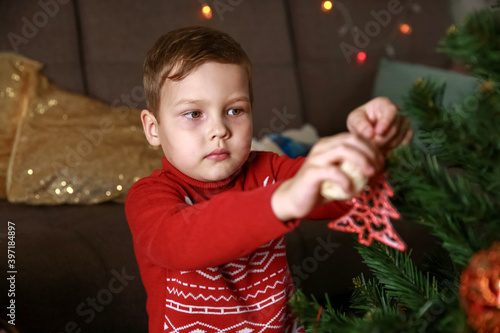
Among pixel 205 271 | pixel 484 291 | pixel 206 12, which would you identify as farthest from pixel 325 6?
pixel 484 291

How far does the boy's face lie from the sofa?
9.2 inches

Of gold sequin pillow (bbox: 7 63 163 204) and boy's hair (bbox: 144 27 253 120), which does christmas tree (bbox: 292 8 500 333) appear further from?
gold sequin pillow (bbox: 7 63 163 204)

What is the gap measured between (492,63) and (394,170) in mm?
129

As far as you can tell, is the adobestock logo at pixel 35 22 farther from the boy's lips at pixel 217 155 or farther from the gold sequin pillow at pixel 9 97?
the boy's lips at pixel 217 155

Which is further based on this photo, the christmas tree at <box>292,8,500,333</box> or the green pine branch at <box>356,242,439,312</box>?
the green pine branch at <box>356,242,439,312</box>

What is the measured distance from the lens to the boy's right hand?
46 cm

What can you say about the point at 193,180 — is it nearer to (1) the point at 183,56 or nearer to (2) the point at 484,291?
(1) the point at 183,56

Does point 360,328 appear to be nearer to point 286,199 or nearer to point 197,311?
point 286,199

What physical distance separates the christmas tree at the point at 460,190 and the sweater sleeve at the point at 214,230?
8cm

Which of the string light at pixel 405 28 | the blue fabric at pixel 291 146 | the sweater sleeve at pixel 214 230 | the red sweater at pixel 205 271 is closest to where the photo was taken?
the sweater sleeve at pixel 214 230

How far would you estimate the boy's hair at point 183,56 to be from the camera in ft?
2.51

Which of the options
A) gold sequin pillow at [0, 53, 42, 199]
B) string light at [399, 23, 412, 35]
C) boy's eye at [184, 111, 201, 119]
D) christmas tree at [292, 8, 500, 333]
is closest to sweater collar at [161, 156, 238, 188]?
boy's eye at [184, 111, 201, 119]

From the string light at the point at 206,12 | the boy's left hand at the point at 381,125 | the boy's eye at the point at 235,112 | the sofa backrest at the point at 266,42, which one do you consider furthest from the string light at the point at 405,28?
the boy's left hand at the point at 381,125

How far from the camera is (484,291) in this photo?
16.7 inches
